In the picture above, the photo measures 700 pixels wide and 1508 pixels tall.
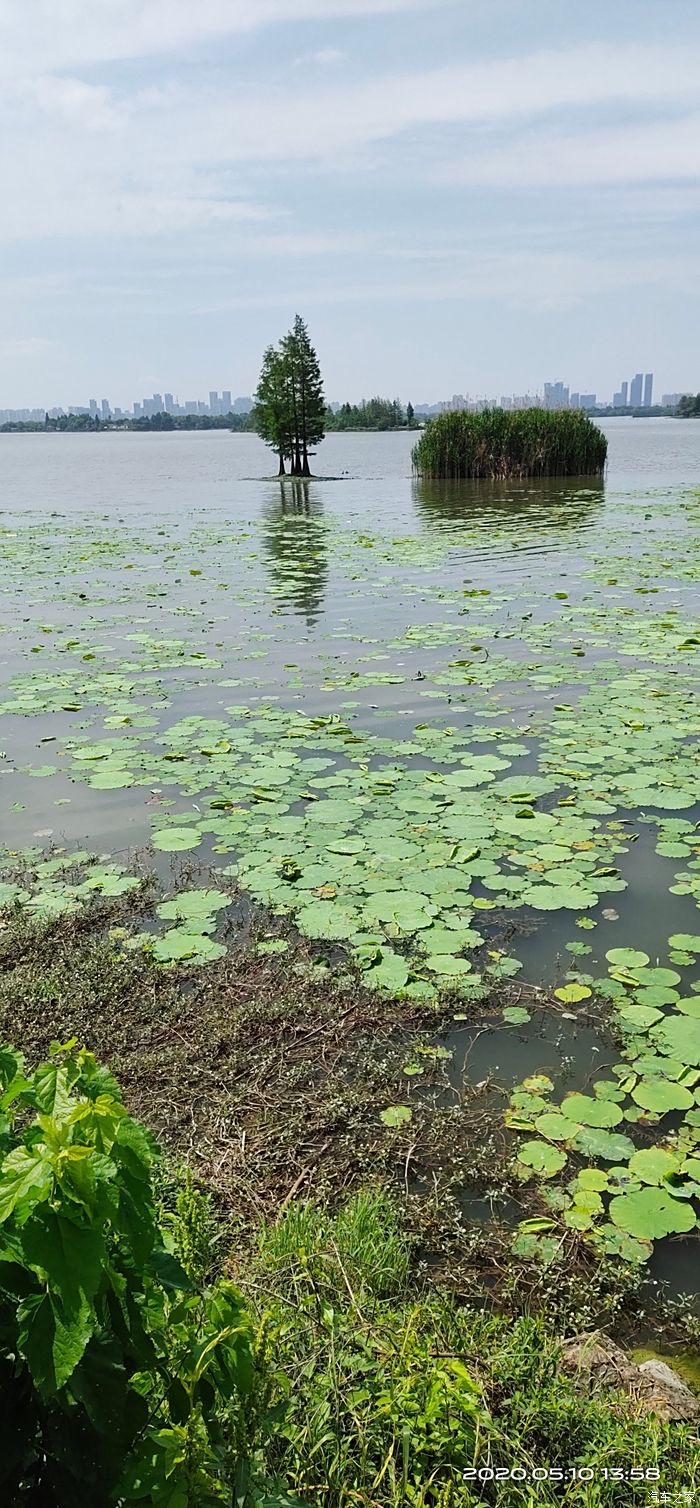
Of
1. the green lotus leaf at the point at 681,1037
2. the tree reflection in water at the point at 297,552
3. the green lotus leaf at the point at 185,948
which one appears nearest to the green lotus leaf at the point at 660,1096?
A: the green lotus leaf at the point at 681,1037

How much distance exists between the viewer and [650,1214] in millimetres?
2479

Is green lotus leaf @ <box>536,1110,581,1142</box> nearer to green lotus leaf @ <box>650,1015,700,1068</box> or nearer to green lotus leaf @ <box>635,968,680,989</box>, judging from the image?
green lotus leaf @ <box>650,1015,700,1068</box>

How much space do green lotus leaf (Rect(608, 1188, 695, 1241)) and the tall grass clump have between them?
2767cm

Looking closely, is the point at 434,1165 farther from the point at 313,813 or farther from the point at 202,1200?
the point at 313,813

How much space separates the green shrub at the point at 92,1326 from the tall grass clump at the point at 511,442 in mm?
28792

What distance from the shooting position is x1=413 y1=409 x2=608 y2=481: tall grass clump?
28.0 m

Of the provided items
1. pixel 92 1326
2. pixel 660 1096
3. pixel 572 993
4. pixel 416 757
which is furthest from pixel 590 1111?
pixel 416 757

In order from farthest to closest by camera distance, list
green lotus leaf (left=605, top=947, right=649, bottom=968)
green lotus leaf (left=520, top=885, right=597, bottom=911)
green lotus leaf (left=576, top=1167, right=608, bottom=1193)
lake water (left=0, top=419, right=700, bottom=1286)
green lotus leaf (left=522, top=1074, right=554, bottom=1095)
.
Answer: green lotus leaf (left=520, top=885, right=597, bottom=911) → lake water (left=0, top=419, right=700, bottom=1286) → green lotus leaf (left=605, top=947, right=649, bottom=968) → green lotus leaf (left=522, top=1074, right=554, bottom=1095) → green lotus leaf (left=576, top=1167, right=608, bottom=1193)

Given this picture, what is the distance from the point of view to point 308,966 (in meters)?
3.65

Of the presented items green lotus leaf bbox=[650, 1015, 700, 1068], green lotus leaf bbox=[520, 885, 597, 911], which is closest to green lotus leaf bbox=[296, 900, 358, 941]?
green lotus leaf bbox=[520, 885, 597, 911]

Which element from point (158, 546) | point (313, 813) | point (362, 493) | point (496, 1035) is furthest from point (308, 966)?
point (362, 493)

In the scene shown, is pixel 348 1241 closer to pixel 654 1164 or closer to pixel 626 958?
pixel 654 1164

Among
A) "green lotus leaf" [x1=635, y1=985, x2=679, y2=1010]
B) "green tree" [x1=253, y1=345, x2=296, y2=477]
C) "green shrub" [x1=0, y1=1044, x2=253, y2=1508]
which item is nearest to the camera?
"green shrub" [x1=0, y1=1044, x2=253, y2=1508]

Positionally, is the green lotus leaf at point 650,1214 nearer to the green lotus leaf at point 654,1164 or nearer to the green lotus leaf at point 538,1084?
the green lotus leaf at point 654,1164
